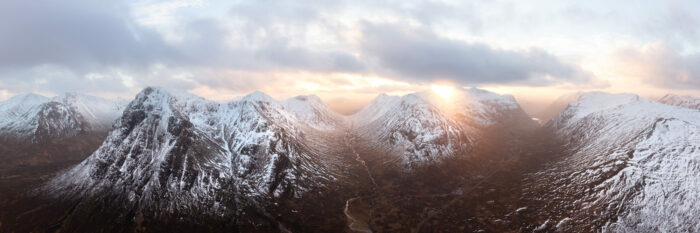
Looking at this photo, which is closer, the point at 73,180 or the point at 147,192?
the point at 147,192

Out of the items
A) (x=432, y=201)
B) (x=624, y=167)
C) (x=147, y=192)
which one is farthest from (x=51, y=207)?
(x=624, y=167)

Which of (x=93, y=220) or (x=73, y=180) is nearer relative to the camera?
(x=93, y=220)

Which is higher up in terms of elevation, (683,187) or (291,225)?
(683,187)

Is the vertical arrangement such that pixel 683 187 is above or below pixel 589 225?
above

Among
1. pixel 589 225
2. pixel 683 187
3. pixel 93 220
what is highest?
pixel 683 187

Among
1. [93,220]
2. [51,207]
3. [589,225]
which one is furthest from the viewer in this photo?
[51,207]

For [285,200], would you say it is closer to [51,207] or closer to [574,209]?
[51,207]

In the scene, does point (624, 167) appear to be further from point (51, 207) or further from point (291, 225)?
point (51, 207)

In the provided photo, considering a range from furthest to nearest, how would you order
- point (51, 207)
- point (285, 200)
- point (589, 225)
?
1. point (285, 200)
2. point (51, 207)
3. point (589, 225)

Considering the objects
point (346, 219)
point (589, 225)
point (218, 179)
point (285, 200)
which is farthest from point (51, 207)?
point (589, 225)
